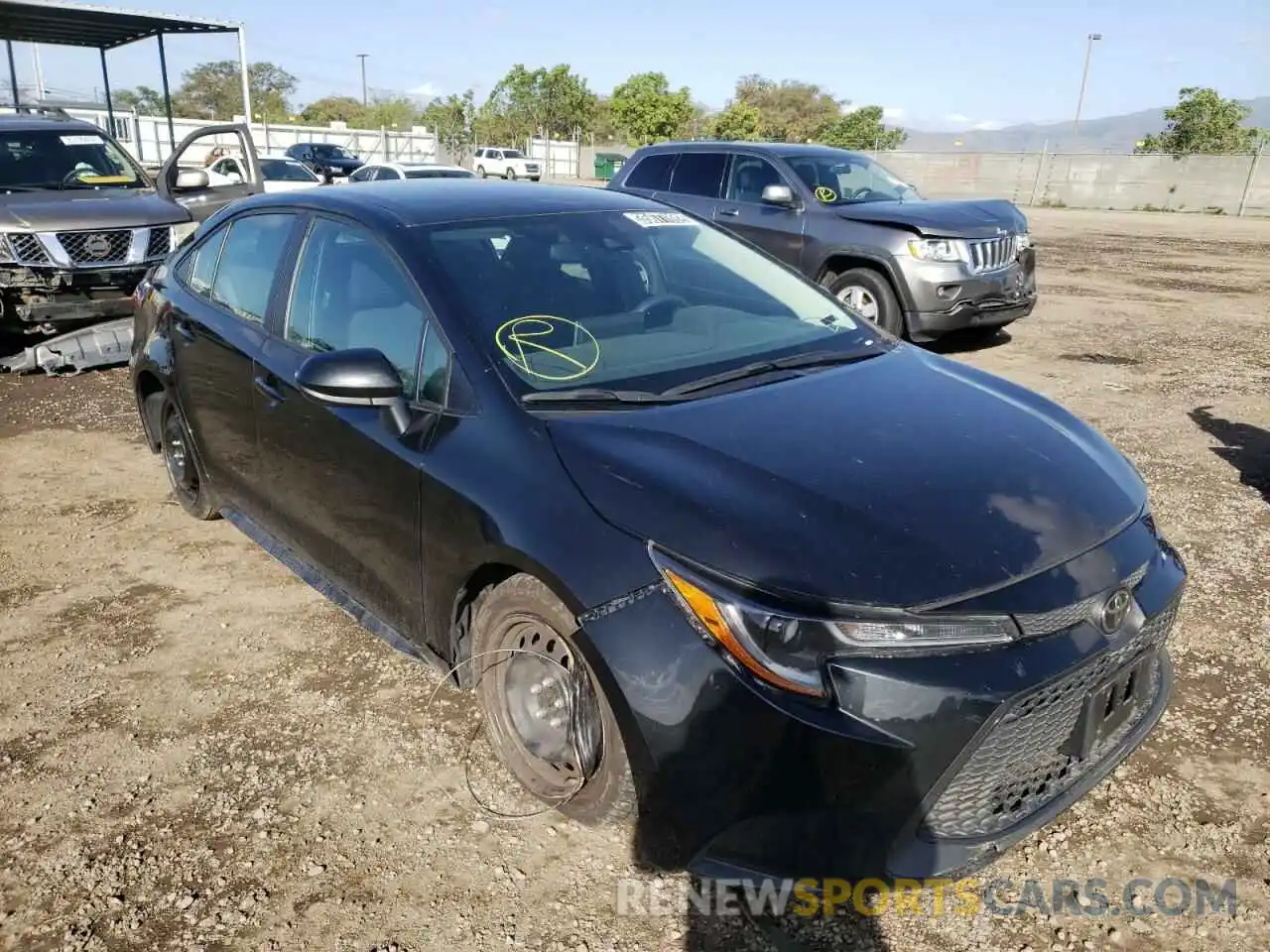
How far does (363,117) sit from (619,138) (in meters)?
28.0

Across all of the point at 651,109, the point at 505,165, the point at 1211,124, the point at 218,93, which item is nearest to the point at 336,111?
the point at 218,93

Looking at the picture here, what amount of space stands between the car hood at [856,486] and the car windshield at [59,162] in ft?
26.4

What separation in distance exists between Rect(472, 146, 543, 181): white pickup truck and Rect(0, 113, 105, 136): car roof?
31.8m

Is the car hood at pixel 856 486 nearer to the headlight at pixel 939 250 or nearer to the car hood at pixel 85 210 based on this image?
the headlight at pixel 939 250

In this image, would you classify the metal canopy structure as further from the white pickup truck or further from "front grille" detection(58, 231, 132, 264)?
the white pickup truck

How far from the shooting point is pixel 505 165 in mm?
42344

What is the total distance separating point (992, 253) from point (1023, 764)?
21.9ft

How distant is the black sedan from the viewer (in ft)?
6.40

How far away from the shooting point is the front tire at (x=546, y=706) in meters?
2.28

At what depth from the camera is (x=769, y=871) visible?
197 centimetres

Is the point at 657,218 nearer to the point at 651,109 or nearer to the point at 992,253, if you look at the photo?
the point at 992,253

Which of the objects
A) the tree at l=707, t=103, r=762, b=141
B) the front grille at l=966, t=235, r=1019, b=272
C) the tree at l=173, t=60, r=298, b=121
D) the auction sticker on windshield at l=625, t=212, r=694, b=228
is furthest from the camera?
the tree at l=173, t=60, r=298, b=121

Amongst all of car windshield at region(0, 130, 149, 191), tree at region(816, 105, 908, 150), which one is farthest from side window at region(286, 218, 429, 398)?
tree at region(816, 105, 908, 150)

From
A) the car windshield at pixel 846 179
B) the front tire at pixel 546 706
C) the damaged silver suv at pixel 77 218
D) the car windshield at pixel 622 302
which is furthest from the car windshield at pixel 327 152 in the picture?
the front tire at pixel 546 706
